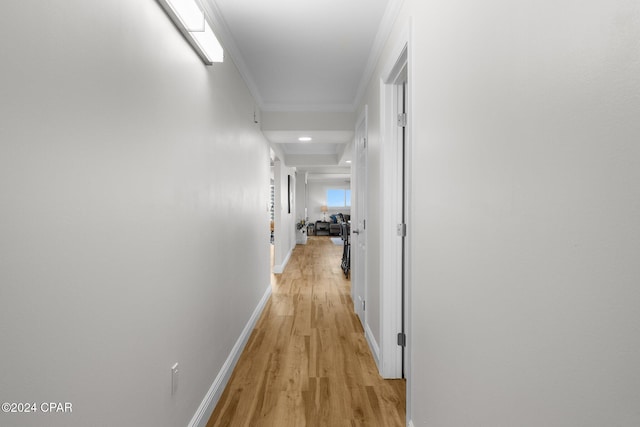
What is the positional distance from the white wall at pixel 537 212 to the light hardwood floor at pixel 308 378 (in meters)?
0.89

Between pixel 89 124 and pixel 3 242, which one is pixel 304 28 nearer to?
pixel 89 124

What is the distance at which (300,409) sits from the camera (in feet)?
6.49

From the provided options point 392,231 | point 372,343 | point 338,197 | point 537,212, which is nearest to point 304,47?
point 392,231

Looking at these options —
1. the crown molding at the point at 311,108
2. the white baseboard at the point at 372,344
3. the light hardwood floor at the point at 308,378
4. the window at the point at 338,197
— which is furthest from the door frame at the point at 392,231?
the window at the point at 338,197

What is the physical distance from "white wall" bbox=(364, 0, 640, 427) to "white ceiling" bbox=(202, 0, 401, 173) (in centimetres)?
98

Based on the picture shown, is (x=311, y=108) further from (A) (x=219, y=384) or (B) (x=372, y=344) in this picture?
(A) (x=219, y=384)

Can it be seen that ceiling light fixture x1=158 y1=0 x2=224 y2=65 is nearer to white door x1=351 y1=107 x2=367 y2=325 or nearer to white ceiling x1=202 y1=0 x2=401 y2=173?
white ceiling x1=202 y1=0 x2=401 y2=173

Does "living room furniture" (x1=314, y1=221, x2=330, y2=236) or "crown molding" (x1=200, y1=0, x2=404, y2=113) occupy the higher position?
"crown molding" (x1=200, y1=0, x2=404, y2=113)

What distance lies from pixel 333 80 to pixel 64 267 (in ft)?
9.19

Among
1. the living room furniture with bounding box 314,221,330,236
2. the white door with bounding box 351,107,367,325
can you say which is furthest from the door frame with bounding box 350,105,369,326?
the living room furniture with bounding box 314,221,330,236

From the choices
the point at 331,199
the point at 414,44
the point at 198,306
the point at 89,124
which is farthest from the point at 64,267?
the point at 331,199

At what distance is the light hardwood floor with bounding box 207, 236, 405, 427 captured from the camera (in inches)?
75.3

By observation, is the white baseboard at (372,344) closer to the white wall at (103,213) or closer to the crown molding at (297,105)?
the white wall at (103,213)

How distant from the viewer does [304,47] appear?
2453 millimetres
